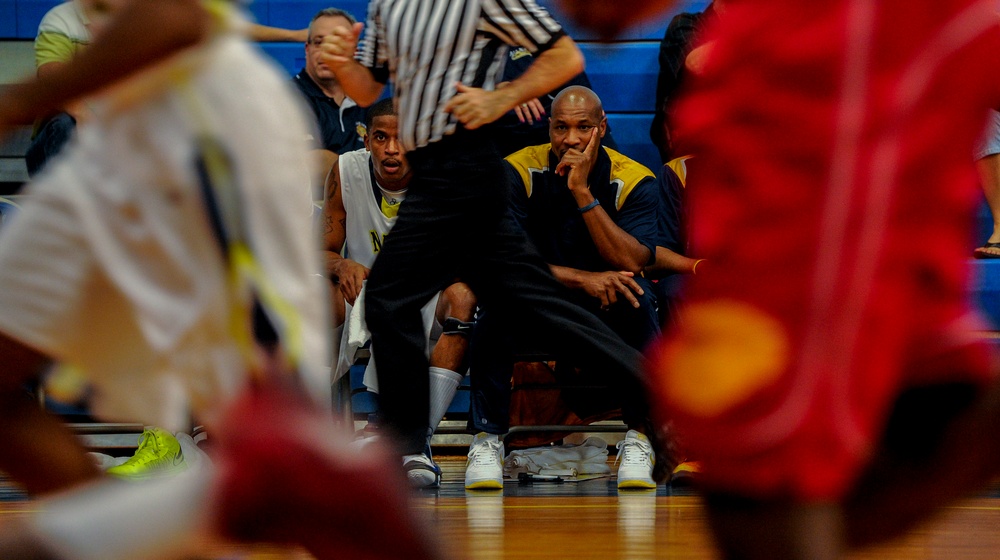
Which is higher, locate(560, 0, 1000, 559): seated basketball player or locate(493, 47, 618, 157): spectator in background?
locate(493, 47, 618, 157): spectator in background

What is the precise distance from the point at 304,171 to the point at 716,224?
0.63 m

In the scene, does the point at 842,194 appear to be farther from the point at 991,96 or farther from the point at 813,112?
the point at 991,96

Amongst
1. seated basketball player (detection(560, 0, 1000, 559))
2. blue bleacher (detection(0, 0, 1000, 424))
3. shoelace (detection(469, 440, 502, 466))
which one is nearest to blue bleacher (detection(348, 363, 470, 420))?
blue bleacher (detection(0, 0, 1000, 424))

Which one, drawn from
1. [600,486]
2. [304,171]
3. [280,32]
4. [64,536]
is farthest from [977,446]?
[280,32]

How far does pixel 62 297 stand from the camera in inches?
66.5

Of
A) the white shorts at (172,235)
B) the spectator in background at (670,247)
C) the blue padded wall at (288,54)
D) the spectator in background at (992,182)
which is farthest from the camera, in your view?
the blue padded wall at (288,54)

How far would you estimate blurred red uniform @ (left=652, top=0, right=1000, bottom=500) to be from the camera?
140 centimetres

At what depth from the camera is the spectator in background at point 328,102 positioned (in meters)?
6.06

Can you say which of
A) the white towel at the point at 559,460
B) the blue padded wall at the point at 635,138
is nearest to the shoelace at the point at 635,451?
the white towel at the point at 559,460

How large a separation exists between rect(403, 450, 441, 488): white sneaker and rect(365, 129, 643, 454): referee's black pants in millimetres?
407

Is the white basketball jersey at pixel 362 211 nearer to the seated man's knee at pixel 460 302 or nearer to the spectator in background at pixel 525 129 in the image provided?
the seated man's knee at pixel 460 302

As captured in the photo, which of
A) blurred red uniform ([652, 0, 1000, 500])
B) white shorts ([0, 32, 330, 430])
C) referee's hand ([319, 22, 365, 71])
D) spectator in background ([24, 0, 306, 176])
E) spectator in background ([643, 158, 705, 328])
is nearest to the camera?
blurred red uniform ([652, 0, 1000, 500])

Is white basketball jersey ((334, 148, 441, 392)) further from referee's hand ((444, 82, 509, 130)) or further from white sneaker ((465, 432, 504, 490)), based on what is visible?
referee's hand ((444, 82, 509, 130))

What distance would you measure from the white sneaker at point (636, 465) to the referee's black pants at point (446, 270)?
0.76 meters
